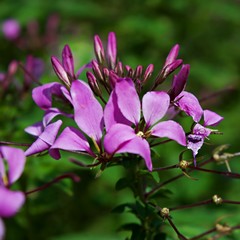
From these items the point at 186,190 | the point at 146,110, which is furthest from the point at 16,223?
the point at 146,110

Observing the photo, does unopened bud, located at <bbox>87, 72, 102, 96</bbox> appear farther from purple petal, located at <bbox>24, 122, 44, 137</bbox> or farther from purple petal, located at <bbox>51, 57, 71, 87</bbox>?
purple petal, located at <bbox>24, 122, 44, 137</bbox>

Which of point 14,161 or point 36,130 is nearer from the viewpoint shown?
point 14,161

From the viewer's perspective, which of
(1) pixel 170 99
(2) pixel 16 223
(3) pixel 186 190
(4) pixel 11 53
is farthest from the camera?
(4) pixel 11 53

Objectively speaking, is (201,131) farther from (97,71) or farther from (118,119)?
(97,71)

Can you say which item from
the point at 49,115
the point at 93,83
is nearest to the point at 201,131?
the point at 93,83

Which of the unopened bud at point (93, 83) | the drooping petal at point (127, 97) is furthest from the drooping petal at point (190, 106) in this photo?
the unopened bud at point (93, 83)

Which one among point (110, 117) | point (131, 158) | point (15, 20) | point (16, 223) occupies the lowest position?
point (16, 223)

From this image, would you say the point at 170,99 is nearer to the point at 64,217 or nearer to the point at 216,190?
the point at 64,217
